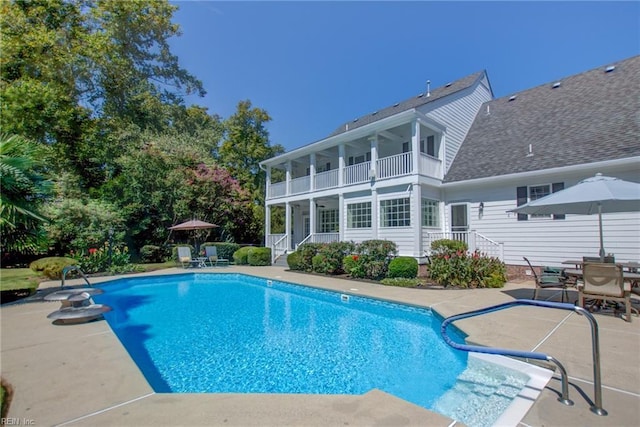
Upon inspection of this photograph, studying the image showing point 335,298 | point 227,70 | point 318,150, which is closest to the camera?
point 335,298

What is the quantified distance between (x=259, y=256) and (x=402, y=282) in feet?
31.1

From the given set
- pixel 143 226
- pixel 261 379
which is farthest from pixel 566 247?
pixel 143 226

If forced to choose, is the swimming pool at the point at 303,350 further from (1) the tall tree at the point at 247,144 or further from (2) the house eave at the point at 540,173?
Answer: (1) the tall tree at the point at 247,144

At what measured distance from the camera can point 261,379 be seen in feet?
15.0

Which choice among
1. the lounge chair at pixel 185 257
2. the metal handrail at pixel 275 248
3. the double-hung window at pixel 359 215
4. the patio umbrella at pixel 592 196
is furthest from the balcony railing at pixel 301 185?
the patio umbrella at pixel 592 196

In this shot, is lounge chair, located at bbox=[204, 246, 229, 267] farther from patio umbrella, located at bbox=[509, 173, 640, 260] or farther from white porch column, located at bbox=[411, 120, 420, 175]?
patio umbrella, located at bbox=[509, 173, 640, 260]

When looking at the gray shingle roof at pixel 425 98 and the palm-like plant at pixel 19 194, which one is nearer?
the palm-like plant at pixel 19 194

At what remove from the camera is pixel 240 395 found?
3150 mm

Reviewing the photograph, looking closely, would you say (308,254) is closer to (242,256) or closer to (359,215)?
(359,215)

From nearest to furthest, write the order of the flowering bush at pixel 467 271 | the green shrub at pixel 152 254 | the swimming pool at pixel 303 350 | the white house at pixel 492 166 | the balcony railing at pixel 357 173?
1. the swimming pool at pixel 303 350
2. the flowering bush at pixel 467 271
3. the white house at pixel 492 166
4. the balcony railing at pixel 357 173
5. the green shrub at pixel 152 254

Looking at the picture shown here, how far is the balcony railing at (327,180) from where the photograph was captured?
1612 centimetres

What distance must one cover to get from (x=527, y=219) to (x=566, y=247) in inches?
58.1

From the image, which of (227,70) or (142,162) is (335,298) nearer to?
(142,162)

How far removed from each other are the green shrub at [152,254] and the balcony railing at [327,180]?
1081cm
